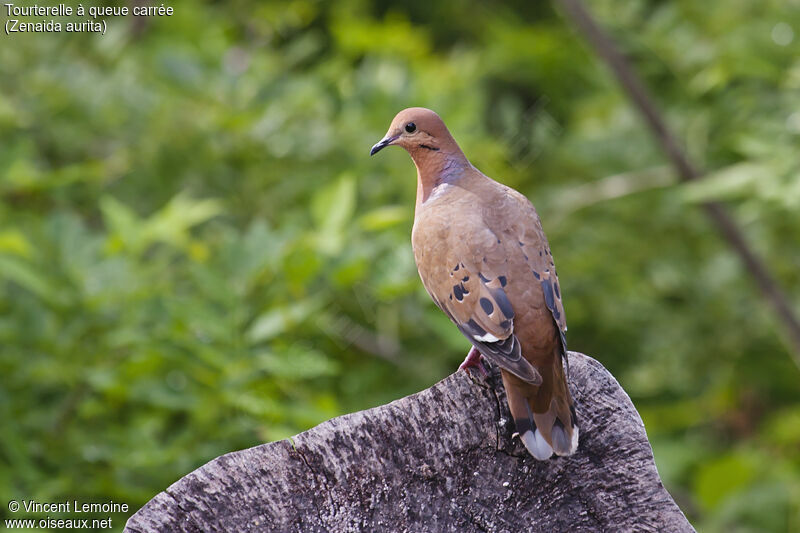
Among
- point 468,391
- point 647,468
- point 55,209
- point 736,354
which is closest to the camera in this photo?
point 647,468

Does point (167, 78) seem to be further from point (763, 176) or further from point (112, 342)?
point (763, 176)

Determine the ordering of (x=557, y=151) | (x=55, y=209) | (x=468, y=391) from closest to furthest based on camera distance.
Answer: (x=468, y=391) → (x=55, y=209) → (x=557, y=151)

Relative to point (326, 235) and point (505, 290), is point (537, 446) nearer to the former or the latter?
point (505, 290)

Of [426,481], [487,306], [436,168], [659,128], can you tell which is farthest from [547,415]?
[659,128]

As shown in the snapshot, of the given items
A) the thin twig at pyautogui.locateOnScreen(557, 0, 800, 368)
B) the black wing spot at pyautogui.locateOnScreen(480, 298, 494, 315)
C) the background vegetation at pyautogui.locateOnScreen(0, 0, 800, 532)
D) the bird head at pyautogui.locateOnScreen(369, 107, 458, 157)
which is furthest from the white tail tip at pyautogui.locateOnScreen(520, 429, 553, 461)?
the thin twig at pyautogui.locateOnScreen(557, 0, 800, 368)

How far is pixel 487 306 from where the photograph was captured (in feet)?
7.22

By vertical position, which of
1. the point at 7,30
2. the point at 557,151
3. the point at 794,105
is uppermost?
the point at 7,30

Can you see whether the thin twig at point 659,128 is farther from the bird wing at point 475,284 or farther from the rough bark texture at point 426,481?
the rough bark texture at point 426,481

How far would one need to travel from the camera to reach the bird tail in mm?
1820

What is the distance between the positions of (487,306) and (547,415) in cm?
40

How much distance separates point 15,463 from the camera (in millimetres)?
2842

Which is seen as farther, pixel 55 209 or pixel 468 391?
pixel 55 209

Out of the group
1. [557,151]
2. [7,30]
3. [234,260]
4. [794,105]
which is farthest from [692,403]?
[7,30]

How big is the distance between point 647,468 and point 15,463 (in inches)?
76.7
